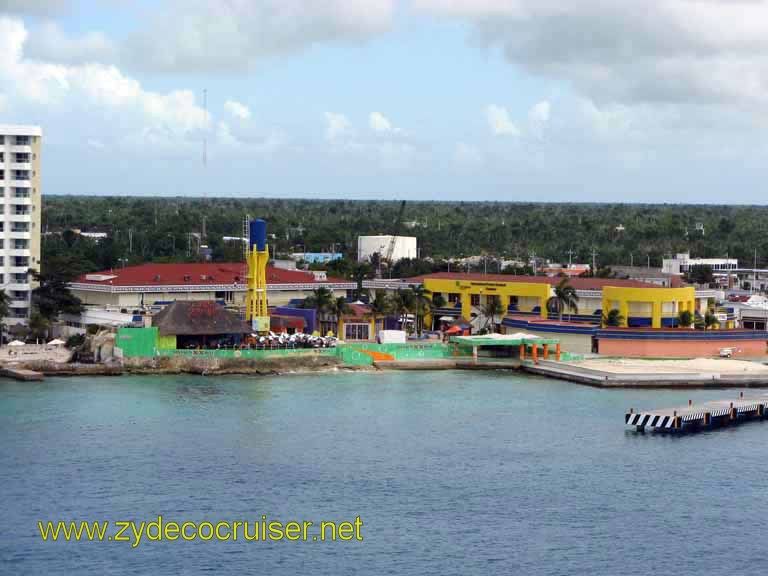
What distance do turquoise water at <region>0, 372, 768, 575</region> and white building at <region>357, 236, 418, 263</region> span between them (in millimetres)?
66837

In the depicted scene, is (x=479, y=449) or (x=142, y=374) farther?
(x=142, y=374)

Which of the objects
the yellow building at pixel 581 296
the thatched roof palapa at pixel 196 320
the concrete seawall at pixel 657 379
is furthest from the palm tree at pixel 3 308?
the concrete seawall at pixel 657 379

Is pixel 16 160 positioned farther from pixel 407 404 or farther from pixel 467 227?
pixel 467 227

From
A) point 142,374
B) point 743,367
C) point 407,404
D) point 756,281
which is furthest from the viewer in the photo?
point 756,281

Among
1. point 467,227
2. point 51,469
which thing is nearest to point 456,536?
point 51,469

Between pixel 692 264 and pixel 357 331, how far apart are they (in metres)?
60.6

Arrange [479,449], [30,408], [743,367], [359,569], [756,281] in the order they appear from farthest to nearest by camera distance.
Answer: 1. [756,281]
2. [743,367]
3. [30,408]
4. [479,449]
5. [359,569]

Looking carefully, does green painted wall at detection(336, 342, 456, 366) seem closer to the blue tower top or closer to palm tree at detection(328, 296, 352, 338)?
palm tree at detection(328, 296, 352, 338)

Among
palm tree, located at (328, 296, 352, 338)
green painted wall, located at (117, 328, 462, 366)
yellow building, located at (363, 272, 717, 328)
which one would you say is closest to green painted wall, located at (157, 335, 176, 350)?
green painted wall, located at (117, 328, 462, 366)

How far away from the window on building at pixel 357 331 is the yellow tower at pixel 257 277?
244 inches

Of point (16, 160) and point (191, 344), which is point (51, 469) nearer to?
point (191, 344)

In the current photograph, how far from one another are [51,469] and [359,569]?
14882 millimetres

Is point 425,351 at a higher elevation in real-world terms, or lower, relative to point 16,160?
lower

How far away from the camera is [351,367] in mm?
76688
